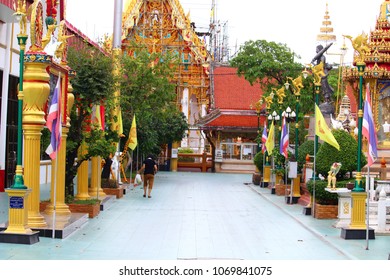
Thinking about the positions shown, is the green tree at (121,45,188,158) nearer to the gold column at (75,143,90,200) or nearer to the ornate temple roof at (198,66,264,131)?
the gold column at (75,143,90,200)

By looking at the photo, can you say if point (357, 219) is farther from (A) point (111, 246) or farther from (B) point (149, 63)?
(B) point (149, 63)

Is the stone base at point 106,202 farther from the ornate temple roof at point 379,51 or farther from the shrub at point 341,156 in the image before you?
the ornate temple roof at point 379,51

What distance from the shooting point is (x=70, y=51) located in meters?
18.8

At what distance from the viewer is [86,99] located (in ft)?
60.0

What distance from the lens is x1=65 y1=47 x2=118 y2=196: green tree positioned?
1805 cm

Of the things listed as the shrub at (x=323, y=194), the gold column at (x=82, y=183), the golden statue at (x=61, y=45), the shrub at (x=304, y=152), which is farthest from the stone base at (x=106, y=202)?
the shrub at (x=304, y=152)

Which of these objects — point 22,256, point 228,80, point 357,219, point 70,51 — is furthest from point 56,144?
point 228,80

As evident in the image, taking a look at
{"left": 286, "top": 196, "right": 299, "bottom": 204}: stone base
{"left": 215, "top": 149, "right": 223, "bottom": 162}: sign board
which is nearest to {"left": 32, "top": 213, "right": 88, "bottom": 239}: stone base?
{"left": 286, "top": 196, "right": 299, "bottom": 204}: stone base

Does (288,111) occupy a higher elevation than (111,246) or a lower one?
higher

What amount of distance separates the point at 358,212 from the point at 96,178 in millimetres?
9394

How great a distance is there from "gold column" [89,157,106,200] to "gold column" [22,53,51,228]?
670 cm

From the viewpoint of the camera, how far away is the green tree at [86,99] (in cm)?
1805

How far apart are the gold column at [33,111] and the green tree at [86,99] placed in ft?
12.8

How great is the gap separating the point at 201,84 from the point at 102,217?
40.4m
